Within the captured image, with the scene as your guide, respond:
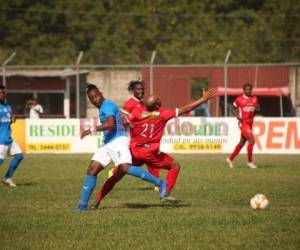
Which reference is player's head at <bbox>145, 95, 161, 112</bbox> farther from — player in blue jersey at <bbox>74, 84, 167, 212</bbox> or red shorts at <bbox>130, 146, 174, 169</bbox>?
player in blue jersey at <bbox>74, 84, 167, 212</bbox>

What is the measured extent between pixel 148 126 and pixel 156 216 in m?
2.26

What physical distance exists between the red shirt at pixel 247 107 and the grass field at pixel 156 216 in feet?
11.3

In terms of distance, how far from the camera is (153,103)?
12.9 metres

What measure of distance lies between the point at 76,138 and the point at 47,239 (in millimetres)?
18306

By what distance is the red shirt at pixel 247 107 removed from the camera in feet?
71.6

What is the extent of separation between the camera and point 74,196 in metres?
14.2

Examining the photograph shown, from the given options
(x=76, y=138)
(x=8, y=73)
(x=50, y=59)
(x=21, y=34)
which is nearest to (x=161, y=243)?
(x=76, y=138)

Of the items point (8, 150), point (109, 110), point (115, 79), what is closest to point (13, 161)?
point (8, 150)

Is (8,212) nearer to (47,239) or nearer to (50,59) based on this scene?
(47,239)

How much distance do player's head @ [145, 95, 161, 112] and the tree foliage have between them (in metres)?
28.8

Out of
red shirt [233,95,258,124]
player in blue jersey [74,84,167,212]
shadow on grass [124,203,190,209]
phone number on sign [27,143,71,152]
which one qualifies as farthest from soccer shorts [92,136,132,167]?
phone number on sign [27,143,71,152]

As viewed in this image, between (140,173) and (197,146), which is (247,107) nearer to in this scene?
(197,146)

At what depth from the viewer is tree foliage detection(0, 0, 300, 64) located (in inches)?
1752

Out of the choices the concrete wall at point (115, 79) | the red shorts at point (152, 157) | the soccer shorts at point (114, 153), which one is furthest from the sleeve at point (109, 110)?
the concrete wall at point (115, 79)
